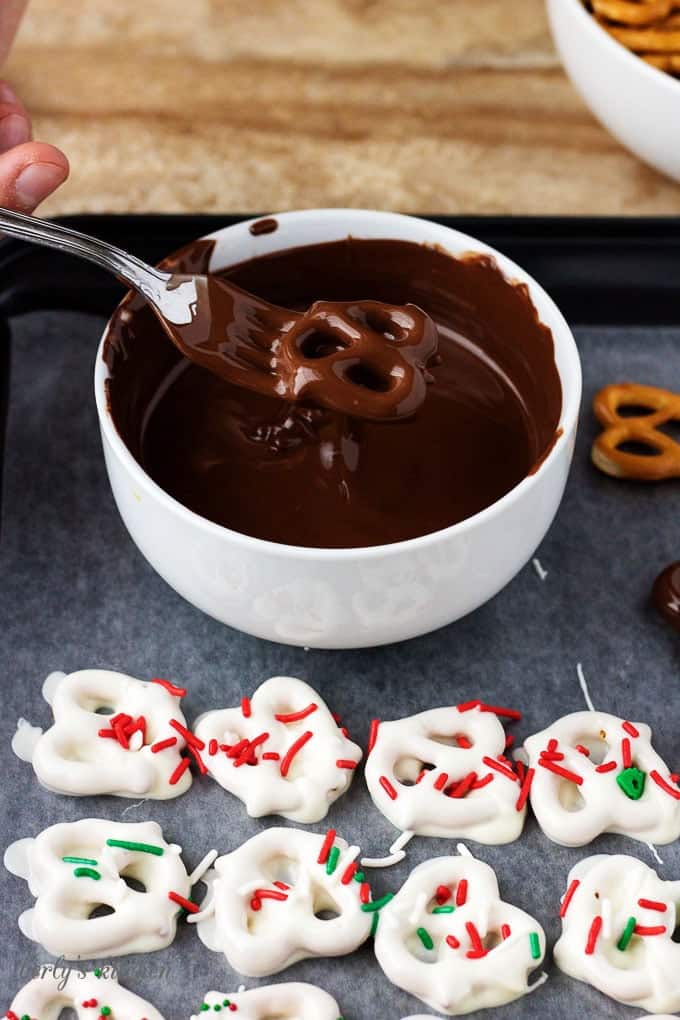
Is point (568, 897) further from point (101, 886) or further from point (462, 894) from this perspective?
point (101, 886)

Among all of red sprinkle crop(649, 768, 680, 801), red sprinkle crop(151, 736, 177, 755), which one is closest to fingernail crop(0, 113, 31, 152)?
red sprinkle crop(151, 736, 177, 755)

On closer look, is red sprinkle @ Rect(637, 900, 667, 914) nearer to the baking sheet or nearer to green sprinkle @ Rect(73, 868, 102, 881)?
the baking sheet

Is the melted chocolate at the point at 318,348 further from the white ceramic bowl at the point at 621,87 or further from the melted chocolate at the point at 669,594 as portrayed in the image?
the white ceramic bowl at the point at 621,87

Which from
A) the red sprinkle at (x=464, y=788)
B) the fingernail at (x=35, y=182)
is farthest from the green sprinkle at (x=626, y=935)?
the fingernail at (x=35, y=182)

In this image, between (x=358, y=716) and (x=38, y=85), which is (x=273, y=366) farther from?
(x=38, y=85)

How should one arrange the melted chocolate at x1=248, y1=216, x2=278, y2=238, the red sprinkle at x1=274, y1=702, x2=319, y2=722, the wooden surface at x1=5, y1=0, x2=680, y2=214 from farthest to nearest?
the wooden surface at x1=5, y1=0, x2=680, y2=214, the melted chocolate at x1=248, y1=216, x2=278, y2=238, the red sprinkle at x1=274, y1=702, x2=319, y2=722

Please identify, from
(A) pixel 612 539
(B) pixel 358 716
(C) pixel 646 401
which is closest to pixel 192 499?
(B) pixel 358 716
